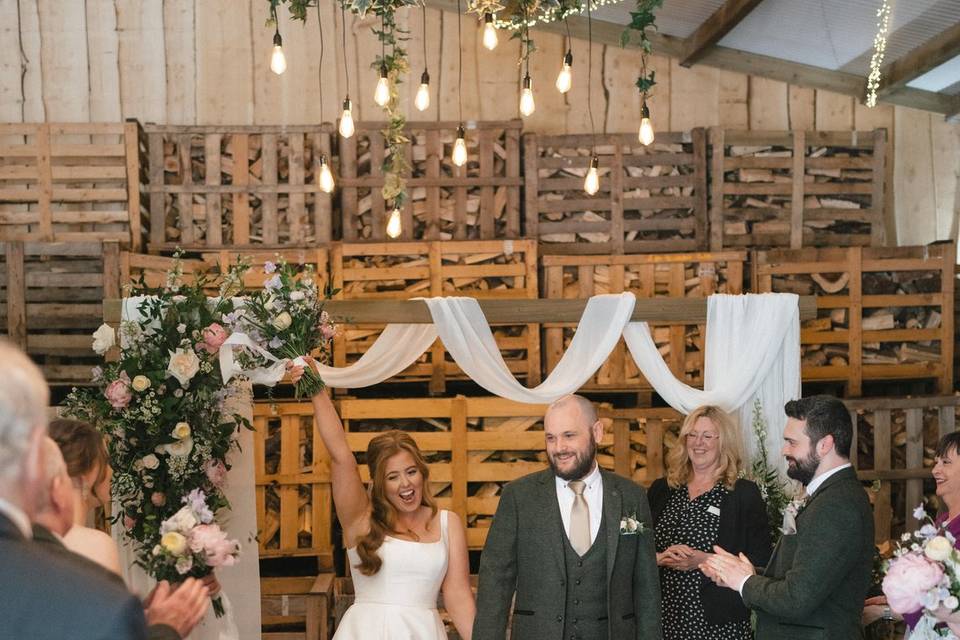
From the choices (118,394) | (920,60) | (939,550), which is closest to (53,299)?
(118,394)

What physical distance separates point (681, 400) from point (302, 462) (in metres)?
3.11

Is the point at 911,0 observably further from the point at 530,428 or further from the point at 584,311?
the point at 530,428

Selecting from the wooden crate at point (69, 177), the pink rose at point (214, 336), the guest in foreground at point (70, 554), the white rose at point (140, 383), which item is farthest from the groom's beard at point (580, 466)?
the wooden crate at point (69, 177)

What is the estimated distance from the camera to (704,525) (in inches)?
201

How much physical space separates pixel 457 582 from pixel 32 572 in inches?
126

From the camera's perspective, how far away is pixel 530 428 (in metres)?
7.57

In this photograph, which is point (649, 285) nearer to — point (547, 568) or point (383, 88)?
point (383, 88)

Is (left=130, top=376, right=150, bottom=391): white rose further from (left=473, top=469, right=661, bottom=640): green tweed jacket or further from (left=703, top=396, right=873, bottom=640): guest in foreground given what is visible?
(left=703, top=396, right=873, bottom=640): guest in foreground

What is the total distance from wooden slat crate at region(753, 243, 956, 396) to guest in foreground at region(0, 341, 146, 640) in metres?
7.23

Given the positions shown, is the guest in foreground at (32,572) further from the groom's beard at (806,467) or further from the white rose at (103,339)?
the white rose at (103,339)

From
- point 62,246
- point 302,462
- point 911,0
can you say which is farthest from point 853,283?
point 62,246

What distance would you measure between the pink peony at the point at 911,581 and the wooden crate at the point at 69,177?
6982 millimetres

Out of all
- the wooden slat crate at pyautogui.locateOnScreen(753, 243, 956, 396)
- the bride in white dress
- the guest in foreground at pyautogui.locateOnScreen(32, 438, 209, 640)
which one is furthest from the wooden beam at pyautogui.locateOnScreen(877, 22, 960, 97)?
the guest in foreground at pyautogui.locateOnScreen(32, 438, 209, 640)

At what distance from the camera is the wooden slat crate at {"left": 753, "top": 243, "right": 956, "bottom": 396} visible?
823cm
